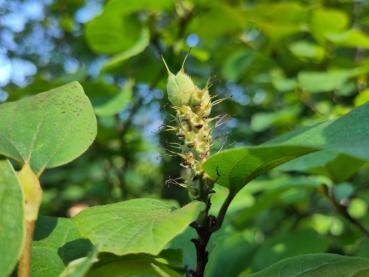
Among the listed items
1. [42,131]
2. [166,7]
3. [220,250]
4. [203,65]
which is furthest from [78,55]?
[42,131]

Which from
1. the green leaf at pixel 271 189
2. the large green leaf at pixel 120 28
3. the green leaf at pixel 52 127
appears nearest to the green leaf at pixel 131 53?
the large green leaf at pixel 120 28

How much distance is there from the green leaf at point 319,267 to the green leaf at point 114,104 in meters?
0.74

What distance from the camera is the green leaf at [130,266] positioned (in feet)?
2.00

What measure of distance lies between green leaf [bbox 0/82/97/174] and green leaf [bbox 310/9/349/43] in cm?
116

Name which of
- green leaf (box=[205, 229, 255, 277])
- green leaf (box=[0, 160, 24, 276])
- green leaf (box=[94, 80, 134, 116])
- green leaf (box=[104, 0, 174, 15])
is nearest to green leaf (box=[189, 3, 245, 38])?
green leaf (box=[104, 0, 174, 15])

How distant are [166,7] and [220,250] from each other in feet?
2.12

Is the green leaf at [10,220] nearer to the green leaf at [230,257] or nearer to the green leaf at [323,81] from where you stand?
the green leaf at [230,257]

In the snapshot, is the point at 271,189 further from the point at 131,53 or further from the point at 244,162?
the point at 244,162

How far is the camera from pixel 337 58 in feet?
5.95

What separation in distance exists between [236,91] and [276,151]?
167 cm

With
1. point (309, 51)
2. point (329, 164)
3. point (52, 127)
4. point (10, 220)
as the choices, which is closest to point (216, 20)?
point (309, 51)

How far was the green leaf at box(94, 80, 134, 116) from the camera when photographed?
1.32 m

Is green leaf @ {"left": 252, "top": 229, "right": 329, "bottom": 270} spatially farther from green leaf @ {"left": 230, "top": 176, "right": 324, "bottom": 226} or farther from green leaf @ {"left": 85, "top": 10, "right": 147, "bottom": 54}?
green leaf @ {"left": 85, "top": 10, "right": 147, "bottom": 54}

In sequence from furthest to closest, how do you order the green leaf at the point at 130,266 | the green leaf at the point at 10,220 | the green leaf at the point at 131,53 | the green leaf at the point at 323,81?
the green leaf at the point at 323,81, the green leaf at the point at 131,53, the green leaf at the point at 130,266, the green leaf at the point at 10,220
